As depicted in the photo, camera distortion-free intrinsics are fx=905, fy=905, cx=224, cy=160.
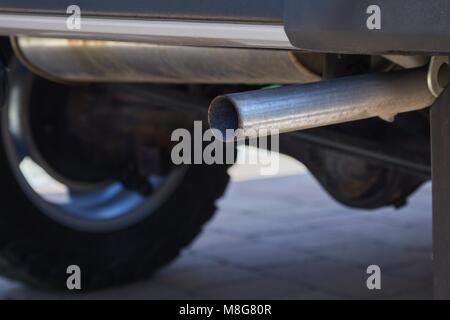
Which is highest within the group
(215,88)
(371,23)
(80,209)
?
(215,88)

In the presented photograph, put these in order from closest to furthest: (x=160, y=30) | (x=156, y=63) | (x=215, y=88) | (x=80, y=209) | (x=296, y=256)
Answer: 1. (x=160, y=30)
2. (x=156, y=63)
3. (x=215, y=88)
4. (x=80, y=209)
5. (x=296, y=256)

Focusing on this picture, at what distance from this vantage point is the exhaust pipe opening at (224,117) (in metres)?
1.35

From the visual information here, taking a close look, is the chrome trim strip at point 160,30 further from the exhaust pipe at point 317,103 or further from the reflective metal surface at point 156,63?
the reflective metal surface at point 156,63

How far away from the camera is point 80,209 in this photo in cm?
334

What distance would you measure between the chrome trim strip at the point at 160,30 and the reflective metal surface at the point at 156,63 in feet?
0.67

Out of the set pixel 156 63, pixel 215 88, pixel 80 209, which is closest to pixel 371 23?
pixel 156 63

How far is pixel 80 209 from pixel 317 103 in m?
2.06

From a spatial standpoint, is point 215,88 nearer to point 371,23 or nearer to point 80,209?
point 80,209

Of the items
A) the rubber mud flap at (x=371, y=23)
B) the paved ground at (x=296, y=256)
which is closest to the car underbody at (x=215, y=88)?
the rubber mud flap at (x=371, y=23)

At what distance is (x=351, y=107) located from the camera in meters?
1.46

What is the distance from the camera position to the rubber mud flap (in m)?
1.35

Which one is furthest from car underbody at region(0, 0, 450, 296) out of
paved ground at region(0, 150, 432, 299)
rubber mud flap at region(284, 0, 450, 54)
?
paved ground at region(0, 150, 432, 299)

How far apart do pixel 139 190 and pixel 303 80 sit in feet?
5.54
